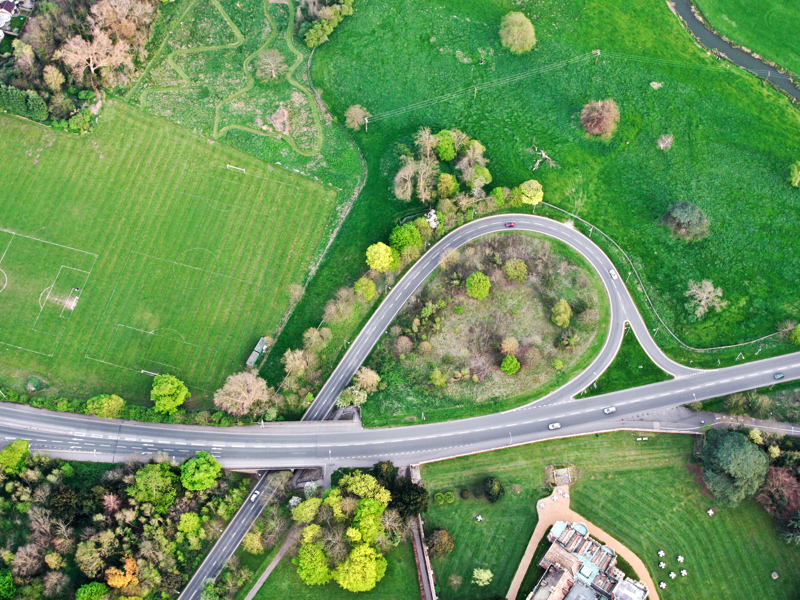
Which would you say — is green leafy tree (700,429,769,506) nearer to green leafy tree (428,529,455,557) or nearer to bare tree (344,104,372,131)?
green leafy tree (428,529,455,557)

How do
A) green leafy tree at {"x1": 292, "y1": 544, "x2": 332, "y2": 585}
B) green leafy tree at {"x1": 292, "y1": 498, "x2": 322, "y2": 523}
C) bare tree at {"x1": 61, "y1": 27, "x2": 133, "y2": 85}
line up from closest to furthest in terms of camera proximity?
green leafy tree at {"x1": 292, "y1": 544, "x2": 332, "y2": 585} → green leafy tree at {"x1": 292, "y1": 498, "x2": 322, "y2": 523} → bare tree at {"x1": 61, "y1": 27, "x2": 133, "y2": 85}

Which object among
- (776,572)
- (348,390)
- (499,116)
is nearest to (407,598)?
(348,390)

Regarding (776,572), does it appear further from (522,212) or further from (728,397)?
(522,212)

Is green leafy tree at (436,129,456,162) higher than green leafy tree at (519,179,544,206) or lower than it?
lower

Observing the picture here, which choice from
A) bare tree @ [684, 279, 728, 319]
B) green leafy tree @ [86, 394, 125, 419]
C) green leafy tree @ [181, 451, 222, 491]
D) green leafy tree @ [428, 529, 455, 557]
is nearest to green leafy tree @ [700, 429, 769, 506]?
bare tree @ [684, 279, 728, 319]

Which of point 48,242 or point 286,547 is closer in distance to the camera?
point 286,547

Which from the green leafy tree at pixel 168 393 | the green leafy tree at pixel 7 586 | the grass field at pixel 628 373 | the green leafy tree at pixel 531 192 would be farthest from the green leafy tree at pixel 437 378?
the green leafy tree at pixel 7 586

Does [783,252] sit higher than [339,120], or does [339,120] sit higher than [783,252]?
[783,252]
